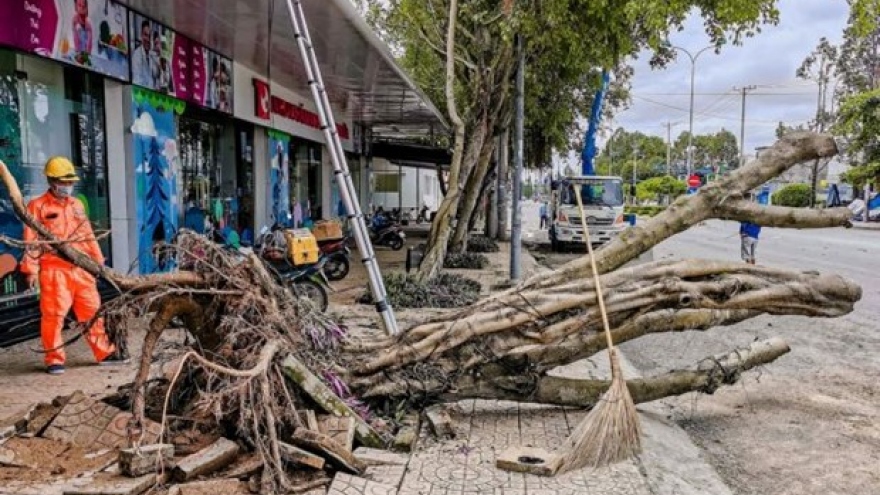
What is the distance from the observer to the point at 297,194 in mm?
16875

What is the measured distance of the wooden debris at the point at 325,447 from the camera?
12.6 feet

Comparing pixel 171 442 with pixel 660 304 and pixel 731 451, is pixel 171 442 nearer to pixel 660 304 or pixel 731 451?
pixel 660 304

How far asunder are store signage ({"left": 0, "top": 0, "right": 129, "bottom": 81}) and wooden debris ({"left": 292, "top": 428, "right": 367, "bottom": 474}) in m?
5.01

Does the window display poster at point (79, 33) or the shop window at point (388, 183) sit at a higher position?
the window display poster at point (79, 33)

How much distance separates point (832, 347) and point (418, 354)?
5377 millimetres

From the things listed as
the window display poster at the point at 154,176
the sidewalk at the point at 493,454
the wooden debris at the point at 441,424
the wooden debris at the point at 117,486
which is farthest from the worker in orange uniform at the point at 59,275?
the wooden debris at the point at 441,424

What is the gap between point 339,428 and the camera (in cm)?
412

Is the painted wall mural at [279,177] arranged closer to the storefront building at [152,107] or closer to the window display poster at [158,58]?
the storefront building at [152,107]

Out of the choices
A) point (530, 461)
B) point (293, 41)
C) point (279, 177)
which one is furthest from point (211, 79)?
point (530, 461)

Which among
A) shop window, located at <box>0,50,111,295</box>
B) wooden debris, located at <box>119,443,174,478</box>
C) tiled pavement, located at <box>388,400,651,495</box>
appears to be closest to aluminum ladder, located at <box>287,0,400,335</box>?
tiled pavement, located at <box>388,400,651,495</box>

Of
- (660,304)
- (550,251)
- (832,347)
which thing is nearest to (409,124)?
(550,251)

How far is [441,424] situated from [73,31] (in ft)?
19.4

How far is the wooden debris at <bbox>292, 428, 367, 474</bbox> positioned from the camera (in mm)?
3850

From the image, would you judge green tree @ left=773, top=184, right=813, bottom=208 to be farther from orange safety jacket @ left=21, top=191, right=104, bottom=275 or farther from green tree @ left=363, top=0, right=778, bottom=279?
orange safety jacket @ left=21, top=191, right=104, bottom=275
